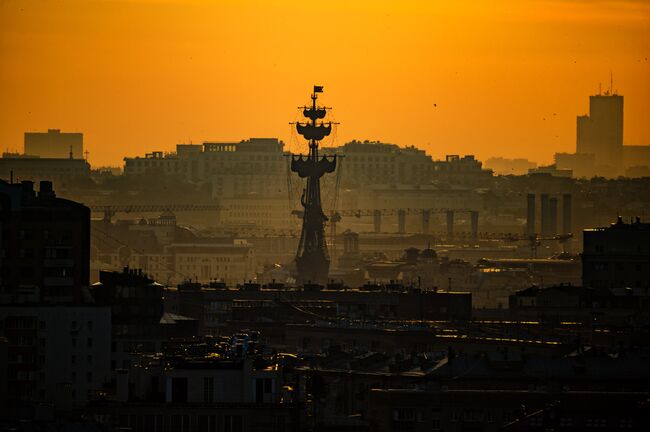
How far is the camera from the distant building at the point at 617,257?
106 meters

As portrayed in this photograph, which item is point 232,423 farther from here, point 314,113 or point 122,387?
point 314,113

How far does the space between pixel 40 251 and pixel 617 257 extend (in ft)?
122

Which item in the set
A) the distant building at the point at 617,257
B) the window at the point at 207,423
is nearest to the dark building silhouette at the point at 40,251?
the window at the point at 207,423

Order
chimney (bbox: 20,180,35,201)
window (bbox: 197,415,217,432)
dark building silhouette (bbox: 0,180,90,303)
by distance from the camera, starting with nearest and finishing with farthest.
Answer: window (bbox: 197,415,217,432)
dark building silhouette (bbox: 0,180,90,303)
chimney (bbox: 20,180,35,201)

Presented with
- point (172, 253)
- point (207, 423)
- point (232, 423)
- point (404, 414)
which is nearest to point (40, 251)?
point (404, 414)

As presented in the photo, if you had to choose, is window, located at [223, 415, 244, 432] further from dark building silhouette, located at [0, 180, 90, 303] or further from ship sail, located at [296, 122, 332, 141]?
ship sail, located at [296, 122, 332, 141]

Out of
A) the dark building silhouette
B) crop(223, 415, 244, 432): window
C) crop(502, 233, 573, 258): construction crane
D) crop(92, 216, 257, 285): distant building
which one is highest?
crop(502, 233, 573, 258): construction crane

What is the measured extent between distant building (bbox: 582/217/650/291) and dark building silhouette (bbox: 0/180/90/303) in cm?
3307

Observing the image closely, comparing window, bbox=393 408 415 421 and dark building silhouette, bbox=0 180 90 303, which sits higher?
dark building silhouette, bbox=0 180 90 303

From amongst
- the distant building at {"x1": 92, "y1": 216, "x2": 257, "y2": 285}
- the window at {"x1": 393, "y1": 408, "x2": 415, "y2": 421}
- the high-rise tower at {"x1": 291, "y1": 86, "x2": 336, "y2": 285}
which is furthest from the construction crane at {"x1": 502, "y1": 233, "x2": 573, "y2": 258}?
the window at {"x1": 393, "y1": 408, "x2": 415, "y2": 421}

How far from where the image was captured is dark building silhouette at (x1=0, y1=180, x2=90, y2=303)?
71.1m

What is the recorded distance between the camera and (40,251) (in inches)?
2867

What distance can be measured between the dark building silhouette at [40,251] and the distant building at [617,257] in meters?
33.1

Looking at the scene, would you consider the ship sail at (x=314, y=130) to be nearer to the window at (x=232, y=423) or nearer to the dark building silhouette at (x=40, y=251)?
the dark building silhouette at (x=40, y=251)
